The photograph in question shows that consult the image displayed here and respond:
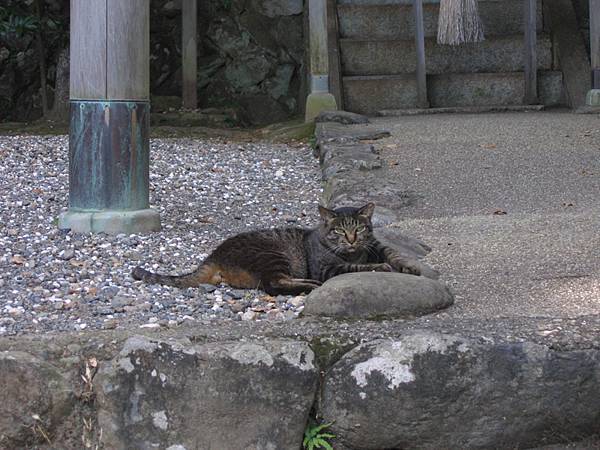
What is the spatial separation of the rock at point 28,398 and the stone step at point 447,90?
6.63 meters

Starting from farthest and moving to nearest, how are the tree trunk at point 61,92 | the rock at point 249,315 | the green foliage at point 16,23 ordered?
the tree trunk at point 61,92, the green foliage at point 16,23, the rock at point 249,315

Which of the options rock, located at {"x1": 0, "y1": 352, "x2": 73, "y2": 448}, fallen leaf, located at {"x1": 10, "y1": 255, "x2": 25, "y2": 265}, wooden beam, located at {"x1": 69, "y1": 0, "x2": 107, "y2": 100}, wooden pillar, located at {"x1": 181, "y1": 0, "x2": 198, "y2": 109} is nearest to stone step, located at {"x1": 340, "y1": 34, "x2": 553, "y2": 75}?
wooden pillar, located at {"x1": 181, "y1": 0, "x2": 198, "y2": 109}

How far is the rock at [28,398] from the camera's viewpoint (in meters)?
3.00

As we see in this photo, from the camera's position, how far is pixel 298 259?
4.22 m

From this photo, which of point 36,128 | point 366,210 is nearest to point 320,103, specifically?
point 36,128

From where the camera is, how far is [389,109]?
930 cm

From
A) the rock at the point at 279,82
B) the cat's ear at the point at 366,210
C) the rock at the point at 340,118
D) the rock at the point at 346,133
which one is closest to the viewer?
the cat's ear at the point at 366,210

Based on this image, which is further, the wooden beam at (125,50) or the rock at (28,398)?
the wooden beam at (125,50)

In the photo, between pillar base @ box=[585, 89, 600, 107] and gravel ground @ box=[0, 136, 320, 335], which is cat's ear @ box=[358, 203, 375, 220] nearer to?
gravel ground @ box=[0, 136, 320, 335]

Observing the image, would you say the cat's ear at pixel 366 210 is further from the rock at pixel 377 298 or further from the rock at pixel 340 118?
the rock at pixel 340 118

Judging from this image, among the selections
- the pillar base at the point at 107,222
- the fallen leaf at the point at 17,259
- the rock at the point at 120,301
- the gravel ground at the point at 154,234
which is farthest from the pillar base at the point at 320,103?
the rock at the point at 120,301

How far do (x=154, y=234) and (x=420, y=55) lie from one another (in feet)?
15.3

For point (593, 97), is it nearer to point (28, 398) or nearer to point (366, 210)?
point (366, 210)

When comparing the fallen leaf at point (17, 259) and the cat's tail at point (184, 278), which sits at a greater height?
the fallen leaf at point (17, 259)
